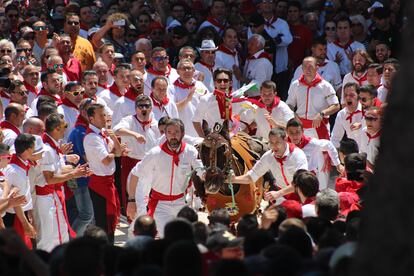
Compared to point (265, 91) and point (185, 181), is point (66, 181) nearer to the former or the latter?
point (185, 181)

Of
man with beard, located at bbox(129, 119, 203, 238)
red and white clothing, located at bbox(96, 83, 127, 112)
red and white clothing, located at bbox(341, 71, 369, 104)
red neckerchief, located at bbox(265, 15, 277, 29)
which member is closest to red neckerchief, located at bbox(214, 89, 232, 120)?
red and white clothing, located at bbox(96, 83, 127, 112)

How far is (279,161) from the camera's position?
11.1 meters

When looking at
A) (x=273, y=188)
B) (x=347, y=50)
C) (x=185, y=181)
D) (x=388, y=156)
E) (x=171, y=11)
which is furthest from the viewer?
(x=171, y=11)

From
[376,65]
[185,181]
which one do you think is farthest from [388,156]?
[376,65]

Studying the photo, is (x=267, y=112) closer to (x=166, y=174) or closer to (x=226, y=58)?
(x=226, y=58)

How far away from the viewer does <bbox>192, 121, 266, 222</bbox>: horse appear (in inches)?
419

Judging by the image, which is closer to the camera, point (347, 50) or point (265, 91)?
point (265, 91)

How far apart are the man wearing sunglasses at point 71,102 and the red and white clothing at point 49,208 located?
192cm

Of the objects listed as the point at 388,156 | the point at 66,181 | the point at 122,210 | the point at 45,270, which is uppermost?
the point at 388,156

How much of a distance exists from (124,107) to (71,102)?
29.4 inches

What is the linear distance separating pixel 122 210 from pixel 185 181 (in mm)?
2580

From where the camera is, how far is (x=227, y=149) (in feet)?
35.5

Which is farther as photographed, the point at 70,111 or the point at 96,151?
the point at 70,111

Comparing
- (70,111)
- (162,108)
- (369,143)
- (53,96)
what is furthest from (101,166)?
(369,143)
